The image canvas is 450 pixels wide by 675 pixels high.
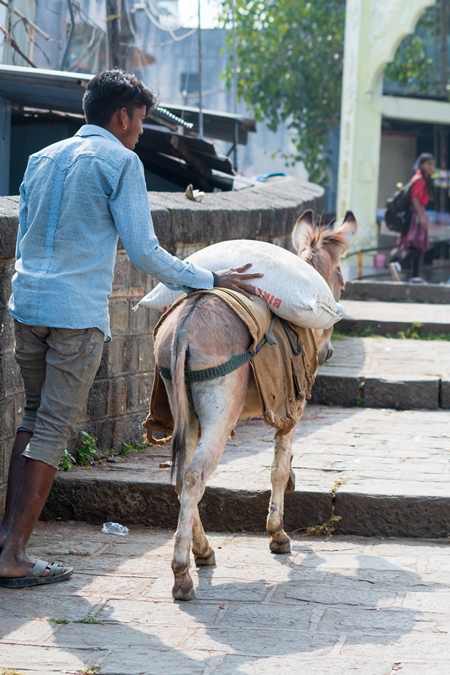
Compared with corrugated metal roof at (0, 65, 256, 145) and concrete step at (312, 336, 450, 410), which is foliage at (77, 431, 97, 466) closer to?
concrete step at (312, 336, 450, 410)

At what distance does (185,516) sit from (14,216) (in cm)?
173

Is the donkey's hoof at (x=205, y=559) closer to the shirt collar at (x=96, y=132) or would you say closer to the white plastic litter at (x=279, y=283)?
the white plastic litter at (x=279, y=283)

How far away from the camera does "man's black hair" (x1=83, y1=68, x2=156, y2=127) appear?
14.0ft

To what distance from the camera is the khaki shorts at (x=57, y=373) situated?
4246mm

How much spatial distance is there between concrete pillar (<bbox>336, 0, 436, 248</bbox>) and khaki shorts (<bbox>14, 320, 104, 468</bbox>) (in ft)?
49.1

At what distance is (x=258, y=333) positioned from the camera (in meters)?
4.45

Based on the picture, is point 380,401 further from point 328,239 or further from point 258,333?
point 258,333

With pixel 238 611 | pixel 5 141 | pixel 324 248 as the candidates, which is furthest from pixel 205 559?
pixel 5 141

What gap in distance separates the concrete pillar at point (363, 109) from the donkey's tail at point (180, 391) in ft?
49.0

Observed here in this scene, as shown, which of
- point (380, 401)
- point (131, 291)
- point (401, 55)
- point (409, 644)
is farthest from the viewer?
point (401, 55)

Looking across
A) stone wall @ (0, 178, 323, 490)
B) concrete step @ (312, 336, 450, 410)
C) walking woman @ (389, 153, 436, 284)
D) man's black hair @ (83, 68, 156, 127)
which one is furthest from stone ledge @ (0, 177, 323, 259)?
walking woman @ (389, 153, 436, 284)

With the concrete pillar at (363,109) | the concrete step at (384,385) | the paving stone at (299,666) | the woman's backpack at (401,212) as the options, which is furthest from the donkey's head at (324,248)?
the concrete pillar at (363,109)

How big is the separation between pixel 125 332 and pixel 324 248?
1.48 metres

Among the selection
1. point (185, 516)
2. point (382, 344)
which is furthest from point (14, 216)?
point (382, 344)
